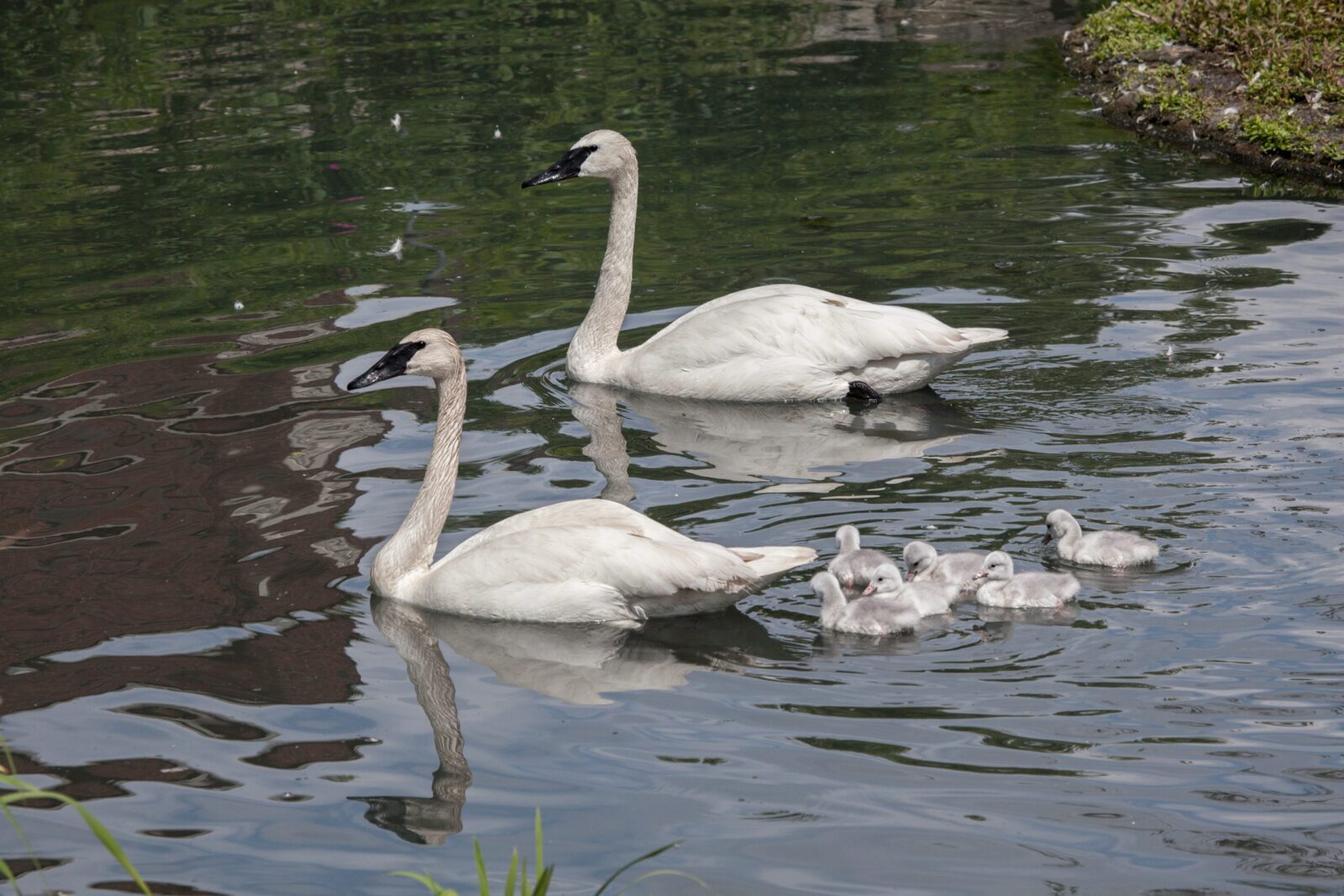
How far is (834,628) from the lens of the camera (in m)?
6.79

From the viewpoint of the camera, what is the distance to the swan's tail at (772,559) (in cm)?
693

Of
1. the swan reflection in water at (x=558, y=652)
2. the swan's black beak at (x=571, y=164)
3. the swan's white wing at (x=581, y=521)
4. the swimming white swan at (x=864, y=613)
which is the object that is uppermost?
the swan's black beak at (x=571, y=164)

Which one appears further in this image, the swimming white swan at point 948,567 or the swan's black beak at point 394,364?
the swan's black beak at point 394,364

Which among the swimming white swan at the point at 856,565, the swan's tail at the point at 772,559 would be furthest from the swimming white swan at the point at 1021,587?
the swan's tail at the point at 772,559

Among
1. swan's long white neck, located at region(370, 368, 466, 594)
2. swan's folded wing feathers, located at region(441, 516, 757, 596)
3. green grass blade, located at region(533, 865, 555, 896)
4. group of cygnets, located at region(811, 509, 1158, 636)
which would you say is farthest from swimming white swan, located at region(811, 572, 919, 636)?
green grass blade, located at region(533, 865, 555, 896)

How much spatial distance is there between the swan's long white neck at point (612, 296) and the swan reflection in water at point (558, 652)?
346cm

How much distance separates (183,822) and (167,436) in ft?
14.6

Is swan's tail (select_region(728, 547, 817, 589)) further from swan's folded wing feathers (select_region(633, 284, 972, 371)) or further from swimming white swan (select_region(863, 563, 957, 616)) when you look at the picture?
swan's folded wing feathers (select_region(633, 284, 972, 371))

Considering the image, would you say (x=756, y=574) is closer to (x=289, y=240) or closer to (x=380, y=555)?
(x=380, y=555)

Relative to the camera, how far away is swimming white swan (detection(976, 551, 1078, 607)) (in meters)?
6.69

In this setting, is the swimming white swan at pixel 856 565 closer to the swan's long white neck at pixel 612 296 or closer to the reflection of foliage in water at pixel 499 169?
the swan's long white neck at pixel 612 296

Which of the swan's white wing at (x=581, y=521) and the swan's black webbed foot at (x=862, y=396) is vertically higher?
the swan's white wing at (x=581, y=521)

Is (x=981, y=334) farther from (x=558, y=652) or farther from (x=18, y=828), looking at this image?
(x=18, y=828)

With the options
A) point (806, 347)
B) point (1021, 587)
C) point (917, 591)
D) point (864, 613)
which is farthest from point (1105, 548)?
point (806, 347)
